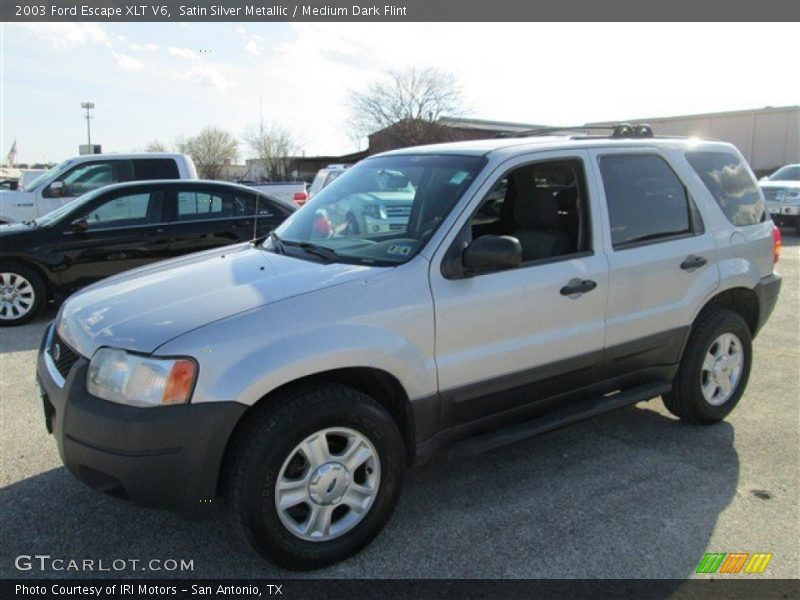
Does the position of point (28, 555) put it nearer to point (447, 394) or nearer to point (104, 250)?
point (447, 394)

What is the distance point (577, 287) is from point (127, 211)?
241 inches

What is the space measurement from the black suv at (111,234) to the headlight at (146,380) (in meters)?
4.92

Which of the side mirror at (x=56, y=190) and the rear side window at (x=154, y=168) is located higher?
the rear side window at (x=154, y=168)

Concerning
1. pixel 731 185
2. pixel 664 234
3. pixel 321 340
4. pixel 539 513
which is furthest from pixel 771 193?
pixel 321 340

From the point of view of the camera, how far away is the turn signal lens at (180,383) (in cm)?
246

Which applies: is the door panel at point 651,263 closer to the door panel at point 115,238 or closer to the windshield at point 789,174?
the door panel at point 115,238

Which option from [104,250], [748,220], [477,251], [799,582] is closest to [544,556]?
[799,582]

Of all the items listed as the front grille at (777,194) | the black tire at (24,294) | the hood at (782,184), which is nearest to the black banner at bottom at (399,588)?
Answer: the black tire at (24,294)

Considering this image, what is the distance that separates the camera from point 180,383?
8.08 ft

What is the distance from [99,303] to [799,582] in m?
3.39

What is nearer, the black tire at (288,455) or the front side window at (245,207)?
the black tire at (288,455)

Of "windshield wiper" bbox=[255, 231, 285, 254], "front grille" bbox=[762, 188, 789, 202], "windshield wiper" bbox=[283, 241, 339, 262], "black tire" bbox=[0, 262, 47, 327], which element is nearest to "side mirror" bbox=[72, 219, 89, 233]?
"black tire" bbox=[0, 262, 47, 327]

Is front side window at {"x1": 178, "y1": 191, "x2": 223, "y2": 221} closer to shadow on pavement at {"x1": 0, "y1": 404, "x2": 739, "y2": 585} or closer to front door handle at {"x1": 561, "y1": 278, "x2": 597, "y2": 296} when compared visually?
shadow on pavement at {"x1": 0, "y1": 404, "x2": 739, "y2": 585}

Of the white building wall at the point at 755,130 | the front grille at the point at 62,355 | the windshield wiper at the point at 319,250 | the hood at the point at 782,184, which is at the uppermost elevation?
the white building wall at the point at 755,130
